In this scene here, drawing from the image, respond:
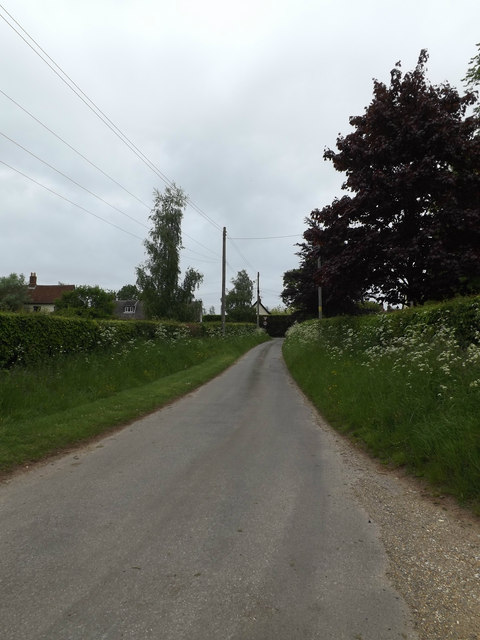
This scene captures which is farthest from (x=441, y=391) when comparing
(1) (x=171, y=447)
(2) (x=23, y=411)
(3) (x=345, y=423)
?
(2) (x=23, y=411)

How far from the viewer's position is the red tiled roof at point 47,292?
64562 mm

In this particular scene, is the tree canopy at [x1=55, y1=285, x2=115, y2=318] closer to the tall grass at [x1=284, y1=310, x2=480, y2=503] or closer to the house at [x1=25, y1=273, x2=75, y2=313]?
the house at [x1=25, y1=273, x2=75, y2=313]

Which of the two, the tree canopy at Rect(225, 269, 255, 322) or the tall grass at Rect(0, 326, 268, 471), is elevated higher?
the tree canopy at Rect(225, 269, 255, 322)

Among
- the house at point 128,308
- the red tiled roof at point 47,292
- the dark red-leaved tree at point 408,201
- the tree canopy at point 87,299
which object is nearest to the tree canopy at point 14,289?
the tree canopy at point 87,299

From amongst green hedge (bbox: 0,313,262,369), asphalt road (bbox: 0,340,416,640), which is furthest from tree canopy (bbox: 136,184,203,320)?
asphalt road (bbox: 0,340,416,640)

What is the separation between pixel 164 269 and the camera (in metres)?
35.8

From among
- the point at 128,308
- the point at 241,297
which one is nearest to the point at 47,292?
the point at 128,308

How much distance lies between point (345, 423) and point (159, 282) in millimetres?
30569

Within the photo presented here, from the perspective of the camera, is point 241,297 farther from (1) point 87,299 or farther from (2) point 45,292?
(2) point 45,292

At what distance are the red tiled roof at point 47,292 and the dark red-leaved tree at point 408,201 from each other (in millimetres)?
61851

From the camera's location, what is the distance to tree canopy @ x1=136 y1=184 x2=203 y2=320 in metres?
35.8

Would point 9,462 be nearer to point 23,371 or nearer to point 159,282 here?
point 23,371

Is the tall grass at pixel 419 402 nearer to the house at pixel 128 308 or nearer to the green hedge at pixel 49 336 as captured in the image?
the green hedge at pixel 49 336

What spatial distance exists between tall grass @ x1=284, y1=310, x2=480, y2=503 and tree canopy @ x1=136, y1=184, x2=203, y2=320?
88.6 ft
